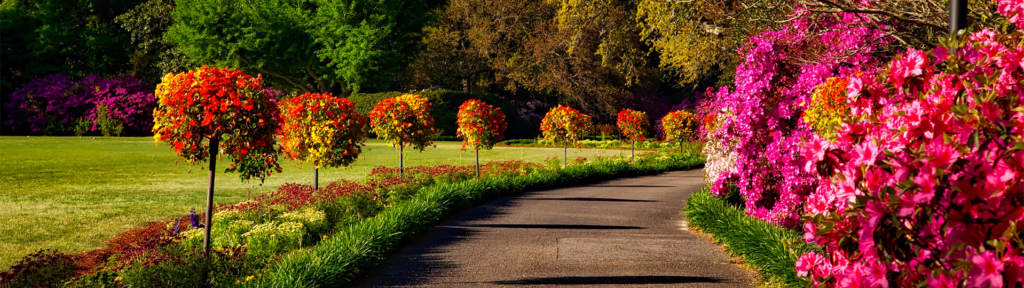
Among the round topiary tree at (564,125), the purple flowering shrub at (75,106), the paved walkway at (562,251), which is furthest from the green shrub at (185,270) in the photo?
the purple flowering shrub at (75,106)

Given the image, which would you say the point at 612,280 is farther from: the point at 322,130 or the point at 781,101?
the point at 322,130

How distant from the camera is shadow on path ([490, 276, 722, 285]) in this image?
665cm

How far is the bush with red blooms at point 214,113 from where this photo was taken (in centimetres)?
742

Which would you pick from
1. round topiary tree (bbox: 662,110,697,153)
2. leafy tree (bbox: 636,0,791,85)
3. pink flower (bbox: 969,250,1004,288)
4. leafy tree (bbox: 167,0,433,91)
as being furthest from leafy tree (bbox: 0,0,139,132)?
pink flower (bbox: 969,250,1004,288)

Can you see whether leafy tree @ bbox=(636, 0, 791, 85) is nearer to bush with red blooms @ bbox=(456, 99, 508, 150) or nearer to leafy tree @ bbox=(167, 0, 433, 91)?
bush with red blooms @ bbox=(456, 99, 508, 150)

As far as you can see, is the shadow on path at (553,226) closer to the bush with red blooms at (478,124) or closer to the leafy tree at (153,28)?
the bush with red blooms at (478,124)

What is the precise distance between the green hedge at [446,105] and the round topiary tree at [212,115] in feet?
86.6

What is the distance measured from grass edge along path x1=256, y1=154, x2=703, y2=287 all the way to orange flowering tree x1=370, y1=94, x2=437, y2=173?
2.59 m

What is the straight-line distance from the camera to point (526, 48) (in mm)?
38594

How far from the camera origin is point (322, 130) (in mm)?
12328

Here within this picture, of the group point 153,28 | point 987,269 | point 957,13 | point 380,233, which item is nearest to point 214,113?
point 380,233

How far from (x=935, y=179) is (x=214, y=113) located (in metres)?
6.71

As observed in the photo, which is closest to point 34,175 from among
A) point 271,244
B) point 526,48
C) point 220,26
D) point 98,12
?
Answer: point 271,244

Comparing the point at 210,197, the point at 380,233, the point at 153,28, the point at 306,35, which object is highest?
the point at 153,28
